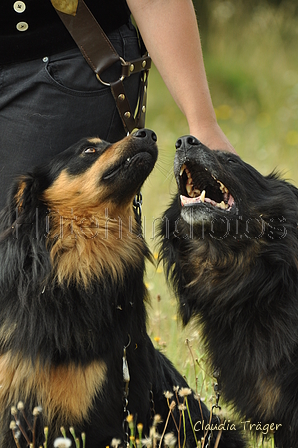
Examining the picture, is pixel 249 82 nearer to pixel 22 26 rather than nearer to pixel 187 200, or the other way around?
pixel 187 200

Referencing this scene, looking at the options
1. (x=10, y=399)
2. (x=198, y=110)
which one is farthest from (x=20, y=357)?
(x=198, y=110)

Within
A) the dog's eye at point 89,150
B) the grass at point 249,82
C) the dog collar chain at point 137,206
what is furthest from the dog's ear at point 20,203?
the grass at point 249,82

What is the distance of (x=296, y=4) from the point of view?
10633 mm

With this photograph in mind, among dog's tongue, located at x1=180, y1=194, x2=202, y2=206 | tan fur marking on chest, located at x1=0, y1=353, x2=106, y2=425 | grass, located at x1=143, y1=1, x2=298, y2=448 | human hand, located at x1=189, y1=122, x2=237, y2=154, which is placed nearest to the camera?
tan fur marking on chest, located at x1=0, y1=353, x2=106, y2=425

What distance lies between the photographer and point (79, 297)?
2.80 metres

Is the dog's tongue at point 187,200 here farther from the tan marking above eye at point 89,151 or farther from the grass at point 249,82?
the grass at point 249,82

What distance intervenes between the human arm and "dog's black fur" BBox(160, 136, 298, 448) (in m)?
0.20

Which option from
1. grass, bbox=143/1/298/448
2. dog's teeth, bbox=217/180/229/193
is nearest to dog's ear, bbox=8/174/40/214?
dog's teeth, bbox=217/180/229/193

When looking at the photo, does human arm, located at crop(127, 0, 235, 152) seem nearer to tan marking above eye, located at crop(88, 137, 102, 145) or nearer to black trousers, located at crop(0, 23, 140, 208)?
black trousers, located at crop(0, 23, 140, 208)

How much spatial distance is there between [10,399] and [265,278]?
1377mm

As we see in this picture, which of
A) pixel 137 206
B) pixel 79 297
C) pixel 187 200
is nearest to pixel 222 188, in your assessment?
pixel 187 200

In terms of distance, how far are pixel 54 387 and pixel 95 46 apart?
170cm

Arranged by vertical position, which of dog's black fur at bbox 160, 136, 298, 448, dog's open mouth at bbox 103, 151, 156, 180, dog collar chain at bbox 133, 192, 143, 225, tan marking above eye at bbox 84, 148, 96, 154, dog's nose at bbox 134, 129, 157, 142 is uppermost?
dog's nose at bbox 134, 129, 157, 142

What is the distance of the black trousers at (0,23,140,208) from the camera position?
2852 millimetres
